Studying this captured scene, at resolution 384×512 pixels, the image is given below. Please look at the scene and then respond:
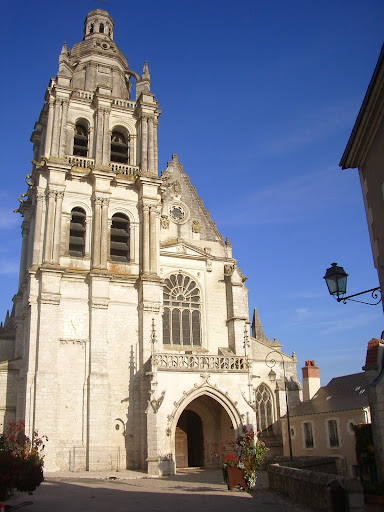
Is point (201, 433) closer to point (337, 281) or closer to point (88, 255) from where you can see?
point (88, 255)

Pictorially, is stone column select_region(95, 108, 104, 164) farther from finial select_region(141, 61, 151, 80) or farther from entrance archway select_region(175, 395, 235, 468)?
entrance archway select_region(175, 395, 235, 468)

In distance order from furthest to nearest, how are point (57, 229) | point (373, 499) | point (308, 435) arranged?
1. point (308, 435)
2. point (57, 229)
3. point (373, 499)

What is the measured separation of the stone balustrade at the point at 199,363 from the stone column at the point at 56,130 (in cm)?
1096

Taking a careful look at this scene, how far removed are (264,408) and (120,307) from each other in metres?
9.06

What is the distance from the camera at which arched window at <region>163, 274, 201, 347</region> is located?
24688 mm

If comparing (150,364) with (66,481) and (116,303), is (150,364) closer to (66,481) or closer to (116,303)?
(116,303)

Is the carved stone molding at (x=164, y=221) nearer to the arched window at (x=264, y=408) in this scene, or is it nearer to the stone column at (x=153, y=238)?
the stone column at (x=153, y=238)

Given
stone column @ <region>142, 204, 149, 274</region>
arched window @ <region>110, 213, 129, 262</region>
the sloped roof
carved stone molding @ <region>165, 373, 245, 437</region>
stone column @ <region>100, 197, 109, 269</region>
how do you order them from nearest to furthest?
1. carved stone molding @ <region>165, 373, 245, 437</region>
2. the sloped roof
3. stone column @ <region>100, 197, 109, 269</region>
4. stone column @ <region>142, 204, 149, 274</region>
5. arched window @ <region>110, 213, 129, 262</region>

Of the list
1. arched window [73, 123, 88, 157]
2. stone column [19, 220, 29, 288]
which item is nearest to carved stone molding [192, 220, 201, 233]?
arched window [73, 123, 88, 157]

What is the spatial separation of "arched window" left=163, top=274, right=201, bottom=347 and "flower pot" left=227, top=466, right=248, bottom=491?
10.1 metres

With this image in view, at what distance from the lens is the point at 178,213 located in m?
27.4

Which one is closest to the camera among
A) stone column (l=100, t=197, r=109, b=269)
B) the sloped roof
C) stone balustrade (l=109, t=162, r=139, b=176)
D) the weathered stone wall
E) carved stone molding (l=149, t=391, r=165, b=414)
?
the weathered stone wall

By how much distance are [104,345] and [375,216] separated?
14.6m

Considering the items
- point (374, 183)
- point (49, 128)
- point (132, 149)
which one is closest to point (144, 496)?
point (374, 183)
